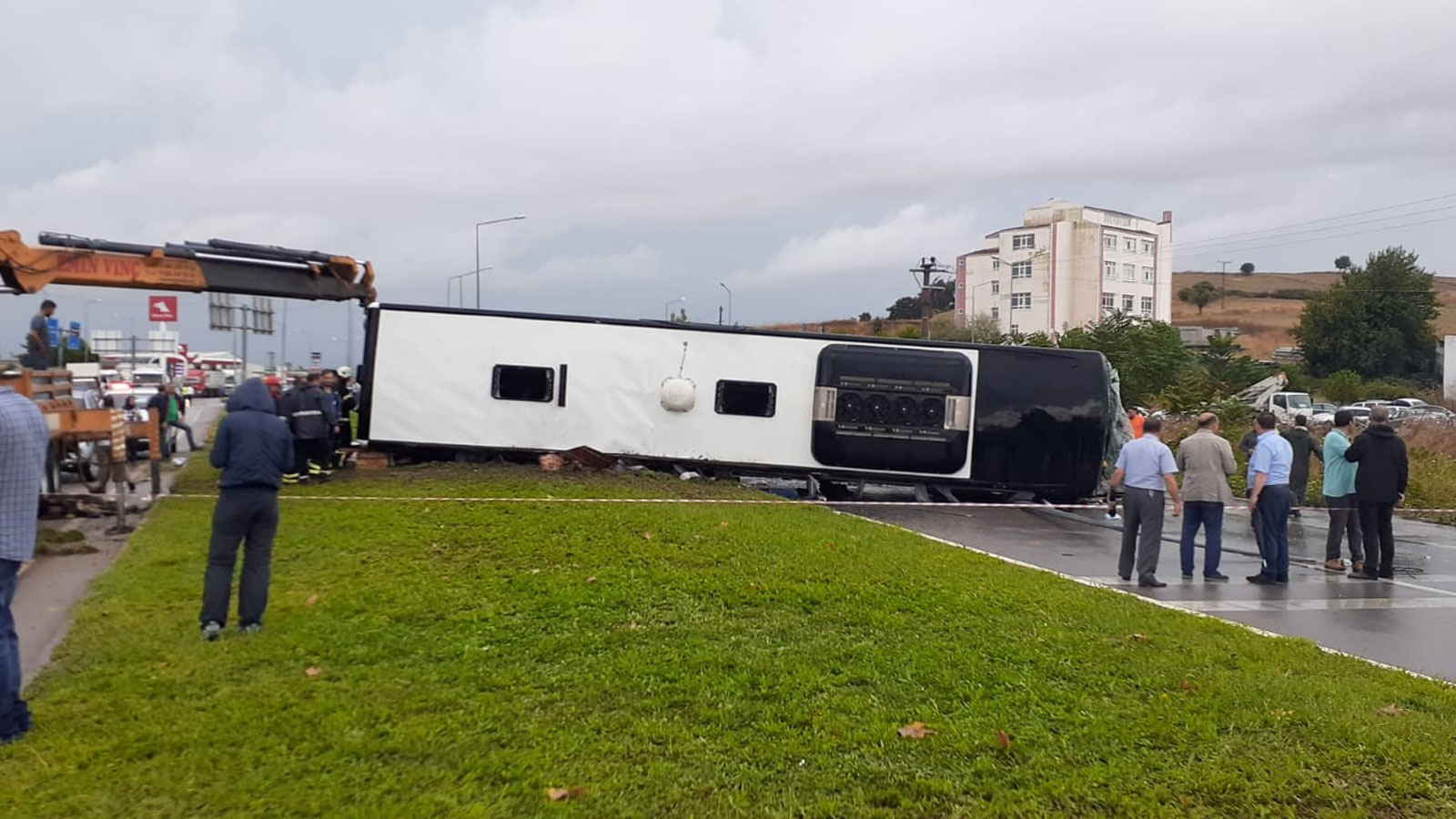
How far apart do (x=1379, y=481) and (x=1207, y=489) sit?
2161 mm

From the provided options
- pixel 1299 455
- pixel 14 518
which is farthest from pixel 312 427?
pixel 1299 455

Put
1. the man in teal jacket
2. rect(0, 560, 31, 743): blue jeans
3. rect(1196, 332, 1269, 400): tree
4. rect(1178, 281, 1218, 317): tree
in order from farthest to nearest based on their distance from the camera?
1. rect(1178, 281, 1218, 317): tree
2. rect(1196, 332, 1269, 400): tree
3. the man in teal jacket
4. rect(0, 560, 31, 743): blue jeans

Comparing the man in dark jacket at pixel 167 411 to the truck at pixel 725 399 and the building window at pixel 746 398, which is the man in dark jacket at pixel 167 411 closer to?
the truck at pixel 725 399

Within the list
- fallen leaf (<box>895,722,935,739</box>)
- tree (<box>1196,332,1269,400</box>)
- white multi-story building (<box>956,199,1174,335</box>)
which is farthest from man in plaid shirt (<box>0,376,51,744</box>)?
white multi-story building (<box>956,199,1174,335</box>)

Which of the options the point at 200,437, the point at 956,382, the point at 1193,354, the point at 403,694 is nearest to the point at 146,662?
the point at 403,694

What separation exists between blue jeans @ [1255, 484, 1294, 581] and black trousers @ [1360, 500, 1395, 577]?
129cm

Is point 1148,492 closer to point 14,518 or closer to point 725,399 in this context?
point 725,399

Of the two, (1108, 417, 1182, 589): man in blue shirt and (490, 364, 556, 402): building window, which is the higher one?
(490, 364, 556, 402): building window

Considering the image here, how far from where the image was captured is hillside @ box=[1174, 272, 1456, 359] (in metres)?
89.8

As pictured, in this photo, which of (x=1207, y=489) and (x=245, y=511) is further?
(x=1207, y=489)

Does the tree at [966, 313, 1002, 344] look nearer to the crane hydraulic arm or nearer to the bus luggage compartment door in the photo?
the bus luggage compartment door

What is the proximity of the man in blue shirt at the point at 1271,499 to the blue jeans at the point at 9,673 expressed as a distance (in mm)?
10524

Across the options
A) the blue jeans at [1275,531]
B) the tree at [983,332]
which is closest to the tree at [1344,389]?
the tree at [983,332]

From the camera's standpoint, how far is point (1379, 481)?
11.3 m
